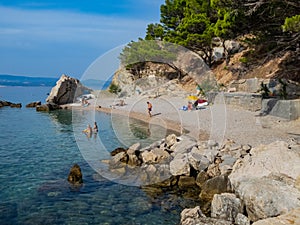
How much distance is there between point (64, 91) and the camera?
4697cm

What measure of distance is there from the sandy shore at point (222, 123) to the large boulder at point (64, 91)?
16323 mm

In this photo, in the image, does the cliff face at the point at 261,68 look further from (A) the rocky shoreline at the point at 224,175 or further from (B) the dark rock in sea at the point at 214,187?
(B) the dark rock in sea at the point at 214,187

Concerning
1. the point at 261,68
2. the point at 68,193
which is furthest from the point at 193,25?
the point at 68,193

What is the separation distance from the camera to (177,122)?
2441cm

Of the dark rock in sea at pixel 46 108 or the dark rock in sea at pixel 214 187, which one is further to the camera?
the dark rock in sea at pixel 46 108

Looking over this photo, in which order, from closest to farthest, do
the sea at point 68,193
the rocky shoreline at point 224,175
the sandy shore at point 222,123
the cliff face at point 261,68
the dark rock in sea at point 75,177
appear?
the rocky shoreline at point 224,175 < the sea at point 68,193 < the dark rock in sea at point 75,177 < the sandy shore at point 222,123 < the cliff face at point 261,68

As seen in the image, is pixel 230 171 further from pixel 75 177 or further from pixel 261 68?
pixel 261 68

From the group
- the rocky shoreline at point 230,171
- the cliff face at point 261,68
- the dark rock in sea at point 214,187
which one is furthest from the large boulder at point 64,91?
the dark rock in sea at point 214,187

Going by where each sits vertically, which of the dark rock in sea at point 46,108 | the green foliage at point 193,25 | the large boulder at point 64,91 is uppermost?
the green foliage at point 193,25

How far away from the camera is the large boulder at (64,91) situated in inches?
1802

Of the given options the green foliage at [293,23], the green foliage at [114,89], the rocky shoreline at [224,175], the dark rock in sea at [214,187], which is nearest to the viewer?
the rocky shoreline at [224,175]

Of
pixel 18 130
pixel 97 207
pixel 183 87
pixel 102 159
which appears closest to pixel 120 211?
pixel 97 207

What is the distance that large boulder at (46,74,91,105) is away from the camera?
4578 cm

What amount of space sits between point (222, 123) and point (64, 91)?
31.7 m
